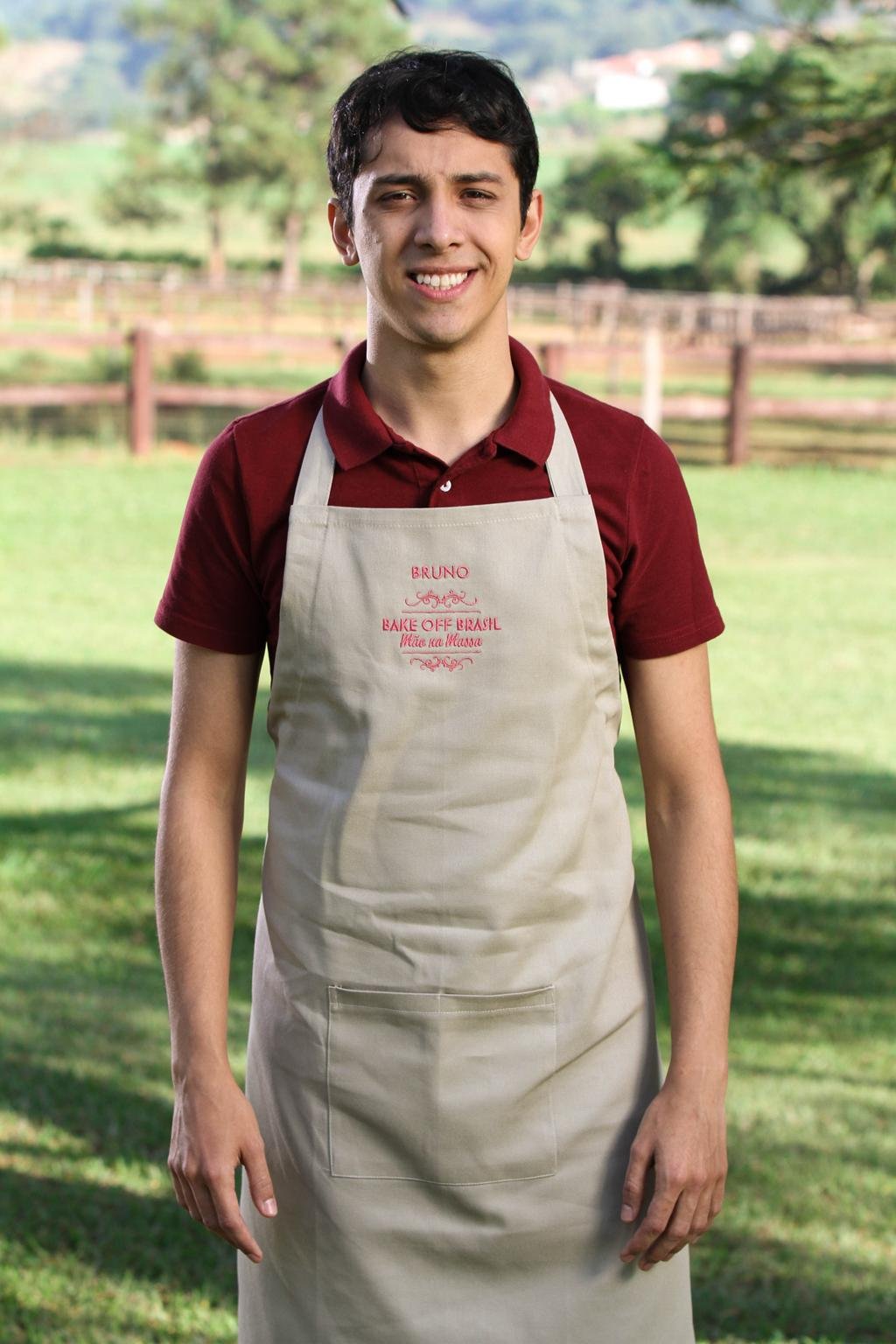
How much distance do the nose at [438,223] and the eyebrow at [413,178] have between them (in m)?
0.02

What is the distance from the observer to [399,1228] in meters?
1.83

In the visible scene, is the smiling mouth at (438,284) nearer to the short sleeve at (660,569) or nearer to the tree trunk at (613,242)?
the short sleeve at (660,569)

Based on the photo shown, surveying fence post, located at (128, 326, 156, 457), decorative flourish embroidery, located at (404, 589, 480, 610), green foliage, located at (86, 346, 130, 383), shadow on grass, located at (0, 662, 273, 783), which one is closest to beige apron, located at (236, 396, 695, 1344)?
decorative flourish embroidery, located at (404, 589, 480, 610)

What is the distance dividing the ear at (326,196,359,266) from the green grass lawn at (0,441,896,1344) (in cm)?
194

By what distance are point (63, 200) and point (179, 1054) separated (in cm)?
9422

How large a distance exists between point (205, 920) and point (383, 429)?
55 centimetres

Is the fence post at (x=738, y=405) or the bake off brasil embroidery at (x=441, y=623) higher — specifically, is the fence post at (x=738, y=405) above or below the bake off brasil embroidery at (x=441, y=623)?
below

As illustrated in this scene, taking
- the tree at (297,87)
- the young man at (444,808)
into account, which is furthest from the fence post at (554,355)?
the tree at (297,87)

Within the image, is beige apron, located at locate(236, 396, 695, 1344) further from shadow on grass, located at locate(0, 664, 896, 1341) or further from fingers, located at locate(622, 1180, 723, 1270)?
shadow on grass, located at locate(0, 664, 896, 1341)

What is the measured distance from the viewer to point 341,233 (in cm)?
189

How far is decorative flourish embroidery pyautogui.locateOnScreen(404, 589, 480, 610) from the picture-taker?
1761 millimetres

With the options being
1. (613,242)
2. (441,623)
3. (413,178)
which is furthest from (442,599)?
(613,242)

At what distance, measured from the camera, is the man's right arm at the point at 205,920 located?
1811 mm

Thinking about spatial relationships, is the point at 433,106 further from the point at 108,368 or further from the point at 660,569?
the point at 108,368
